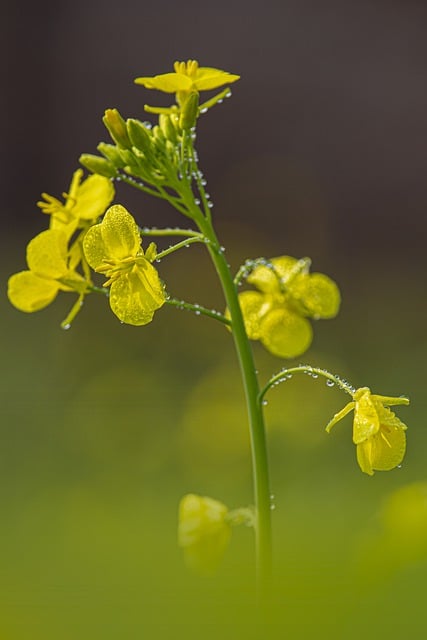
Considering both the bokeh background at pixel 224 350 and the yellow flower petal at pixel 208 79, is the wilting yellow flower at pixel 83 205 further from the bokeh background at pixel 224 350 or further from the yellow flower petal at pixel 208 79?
the bokeh background at pixel 224 350

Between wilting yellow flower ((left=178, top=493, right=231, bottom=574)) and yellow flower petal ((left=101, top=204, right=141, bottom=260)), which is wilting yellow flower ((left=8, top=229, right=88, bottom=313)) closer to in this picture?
yellow flower petal ((left=101, top=204, right=141, bottom=260))

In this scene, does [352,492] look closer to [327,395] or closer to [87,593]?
[327,395]

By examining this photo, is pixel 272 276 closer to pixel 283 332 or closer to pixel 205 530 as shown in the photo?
pixel 283 332

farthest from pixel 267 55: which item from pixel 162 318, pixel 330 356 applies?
pixel 330 356

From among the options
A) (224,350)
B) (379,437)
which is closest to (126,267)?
(379,437)

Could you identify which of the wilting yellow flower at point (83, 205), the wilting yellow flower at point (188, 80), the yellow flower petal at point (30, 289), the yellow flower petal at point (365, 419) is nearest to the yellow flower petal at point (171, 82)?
the wilting yellow flower at point (188, 80)

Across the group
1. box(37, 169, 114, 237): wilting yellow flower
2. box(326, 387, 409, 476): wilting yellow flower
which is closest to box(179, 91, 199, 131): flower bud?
box(37, 169, 114, 237): wilting yellow flower
